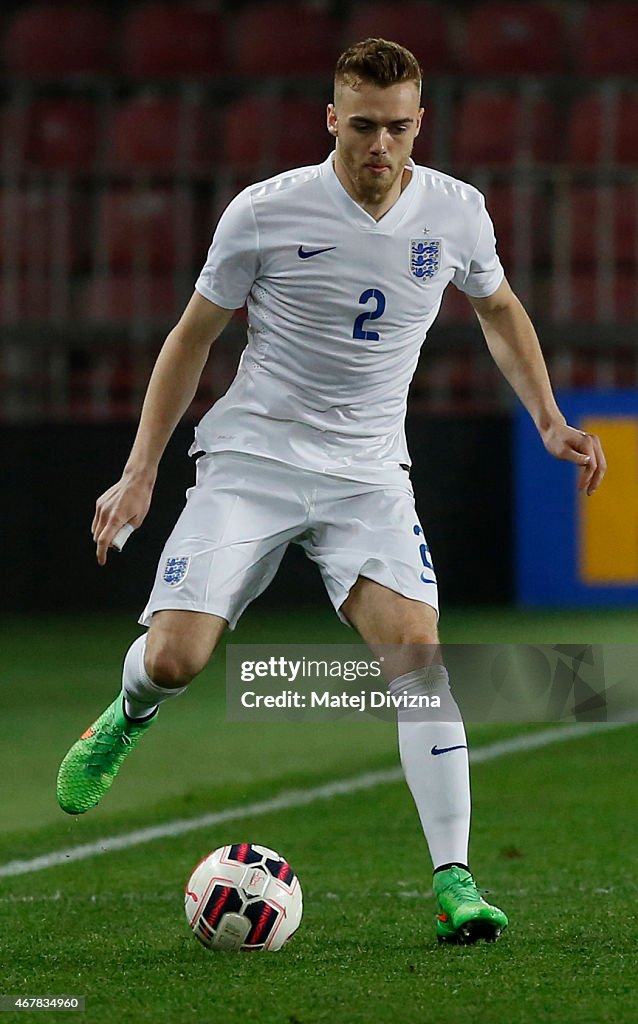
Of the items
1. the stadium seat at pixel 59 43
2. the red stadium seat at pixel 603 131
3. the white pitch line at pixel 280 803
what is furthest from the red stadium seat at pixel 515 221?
the white pitch line at pixel 280 803

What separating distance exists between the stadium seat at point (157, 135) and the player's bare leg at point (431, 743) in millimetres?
9275

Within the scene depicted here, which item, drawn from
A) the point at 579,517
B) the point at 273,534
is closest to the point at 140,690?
the point at 273,534

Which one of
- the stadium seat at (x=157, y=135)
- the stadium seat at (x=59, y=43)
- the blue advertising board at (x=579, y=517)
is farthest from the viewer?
the stadium seat at (x=59, y=43)

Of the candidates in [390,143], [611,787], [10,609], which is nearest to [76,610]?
[10,609]

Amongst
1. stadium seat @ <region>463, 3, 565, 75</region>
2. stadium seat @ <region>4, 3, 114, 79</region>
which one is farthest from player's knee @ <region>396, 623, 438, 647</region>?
stadium seat @ <region>4, 3, 114, 79</region>

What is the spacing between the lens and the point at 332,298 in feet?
13.4

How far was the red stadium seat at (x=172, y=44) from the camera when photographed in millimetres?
13719

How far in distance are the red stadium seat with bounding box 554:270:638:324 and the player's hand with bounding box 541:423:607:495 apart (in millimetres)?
7631

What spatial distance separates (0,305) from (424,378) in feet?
9.80

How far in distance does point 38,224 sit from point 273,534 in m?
8.22

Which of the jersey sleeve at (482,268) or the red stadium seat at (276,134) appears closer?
the jersey sleeve at (482,268)

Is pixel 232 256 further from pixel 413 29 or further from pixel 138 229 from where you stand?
pixel 413 29

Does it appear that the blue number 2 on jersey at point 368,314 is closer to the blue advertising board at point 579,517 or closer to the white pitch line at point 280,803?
the white pitch line at point 280,803

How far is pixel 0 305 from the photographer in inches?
467
